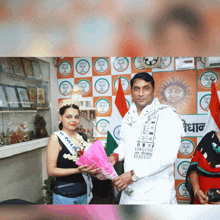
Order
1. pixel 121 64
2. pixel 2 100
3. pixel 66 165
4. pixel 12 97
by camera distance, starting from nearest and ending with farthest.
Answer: pixel 66 165, pixel 2 100, pixel 12 97, pixel 121 64

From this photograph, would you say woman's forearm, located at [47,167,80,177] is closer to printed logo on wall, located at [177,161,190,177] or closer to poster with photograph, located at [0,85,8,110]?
poster with photograph, located at [0,85,8,110]

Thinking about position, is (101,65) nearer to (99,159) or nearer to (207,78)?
(207,78)

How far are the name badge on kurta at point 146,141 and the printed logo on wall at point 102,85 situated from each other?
1505 millimetres

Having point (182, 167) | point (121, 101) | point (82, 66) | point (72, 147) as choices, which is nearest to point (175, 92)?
point (121, 101)

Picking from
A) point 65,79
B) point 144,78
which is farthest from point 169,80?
point 65,79

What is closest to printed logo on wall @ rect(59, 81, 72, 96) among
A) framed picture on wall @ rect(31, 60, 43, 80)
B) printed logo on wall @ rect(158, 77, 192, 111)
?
framed picture on wall @ rect(31, 60, 43, 80)

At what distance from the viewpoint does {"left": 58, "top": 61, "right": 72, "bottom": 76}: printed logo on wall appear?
2.56 meters

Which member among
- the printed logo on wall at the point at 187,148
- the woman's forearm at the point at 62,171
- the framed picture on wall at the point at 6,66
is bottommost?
the printed logo on wall at the point at 187,148

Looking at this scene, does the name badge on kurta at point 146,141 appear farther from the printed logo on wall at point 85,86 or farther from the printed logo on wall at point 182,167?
the printed logo on wall at point 85,86

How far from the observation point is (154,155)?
931 mm

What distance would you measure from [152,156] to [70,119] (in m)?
0.66

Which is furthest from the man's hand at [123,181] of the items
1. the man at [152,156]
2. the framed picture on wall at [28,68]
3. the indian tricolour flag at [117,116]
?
the framed picture on wall at [28,68]

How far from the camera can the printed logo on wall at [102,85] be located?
Answer: 2436 mm

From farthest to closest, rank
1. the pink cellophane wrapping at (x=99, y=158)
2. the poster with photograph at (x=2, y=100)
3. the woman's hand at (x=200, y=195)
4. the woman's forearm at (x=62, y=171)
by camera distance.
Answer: the poster with photograph at (x=2, y=100) → the woman's forearm at (x=62, y=171) → the woman's hand at (x=200, y=195) → the pink cellophane wrapping at (x=99, y=158)
